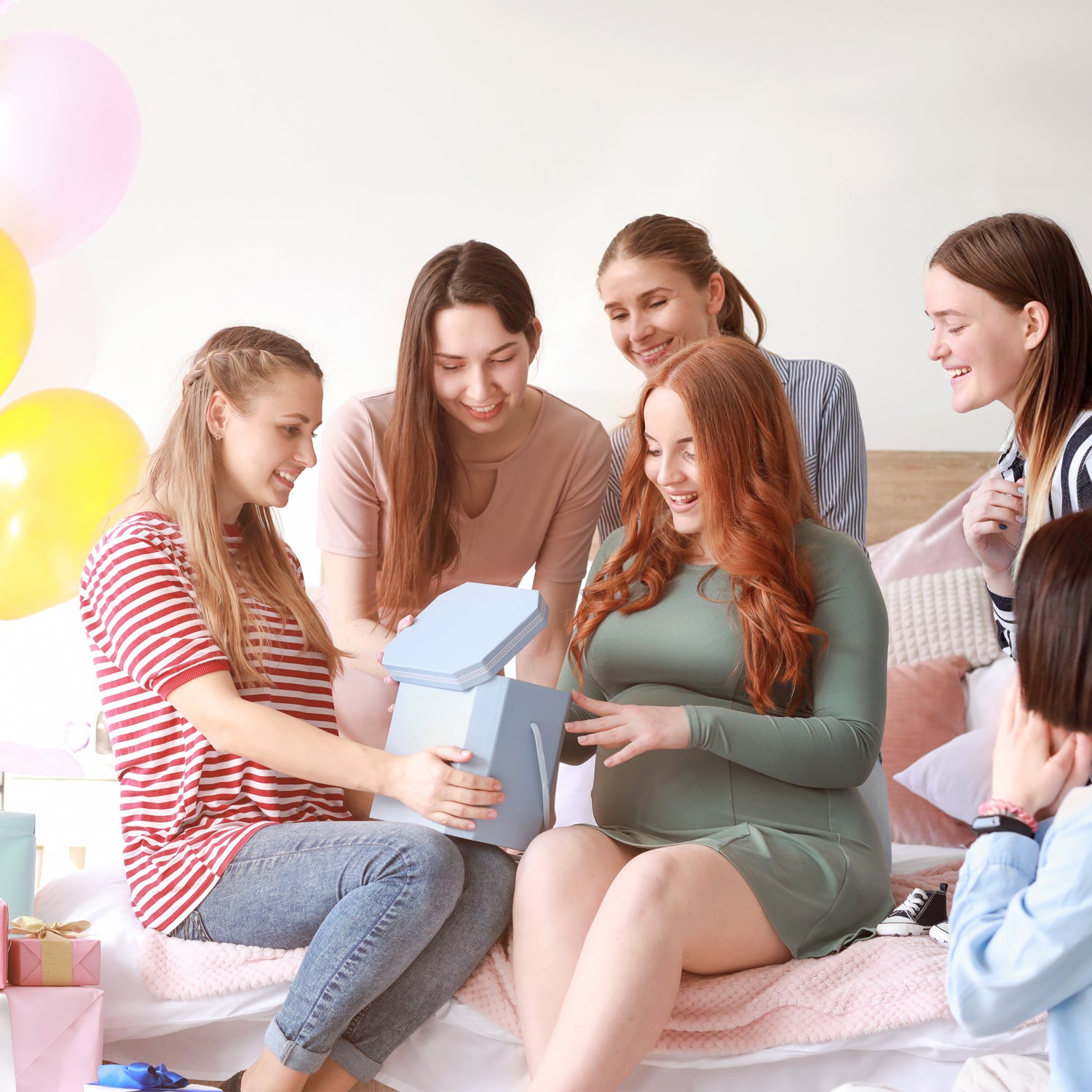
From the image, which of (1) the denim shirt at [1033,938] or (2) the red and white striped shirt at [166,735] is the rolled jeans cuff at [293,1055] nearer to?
(2) the red and white striped shirt at [166,735]

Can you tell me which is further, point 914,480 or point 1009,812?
point 914,480

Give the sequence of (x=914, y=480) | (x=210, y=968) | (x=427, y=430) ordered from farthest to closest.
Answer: (x=914, y=480) < (x=427, y=430) < (x=210, y=968)

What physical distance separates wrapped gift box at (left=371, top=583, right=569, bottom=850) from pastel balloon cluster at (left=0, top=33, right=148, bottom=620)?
93cm

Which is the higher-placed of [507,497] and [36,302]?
[36,302]

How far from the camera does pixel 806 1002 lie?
126cm

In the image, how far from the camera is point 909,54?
101 inches

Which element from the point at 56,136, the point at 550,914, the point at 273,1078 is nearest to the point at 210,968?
the point at 273,1078

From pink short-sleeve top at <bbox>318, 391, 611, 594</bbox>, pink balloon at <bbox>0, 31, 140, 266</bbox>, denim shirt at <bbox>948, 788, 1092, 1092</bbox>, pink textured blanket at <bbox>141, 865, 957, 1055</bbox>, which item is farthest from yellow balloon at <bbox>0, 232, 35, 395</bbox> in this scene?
denim shirt at <bbox>948, 788, 1092, 1092</bbox>

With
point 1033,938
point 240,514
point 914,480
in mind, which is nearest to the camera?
point 1033,938

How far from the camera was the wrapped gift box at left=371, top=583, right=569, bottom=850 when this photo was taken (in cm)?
130

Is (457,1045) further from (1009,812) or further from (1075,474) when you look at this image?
(1075,474)

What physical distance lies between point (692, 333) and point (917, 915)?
967 millimetres

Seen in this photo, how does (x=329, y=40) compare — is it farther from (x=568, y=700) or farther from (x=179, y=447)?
(x=568, y=700)

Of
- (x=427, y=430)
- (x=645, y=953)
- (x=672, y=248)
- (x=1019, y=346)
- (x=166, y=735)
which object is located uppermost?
A: (x=672, y=248)
